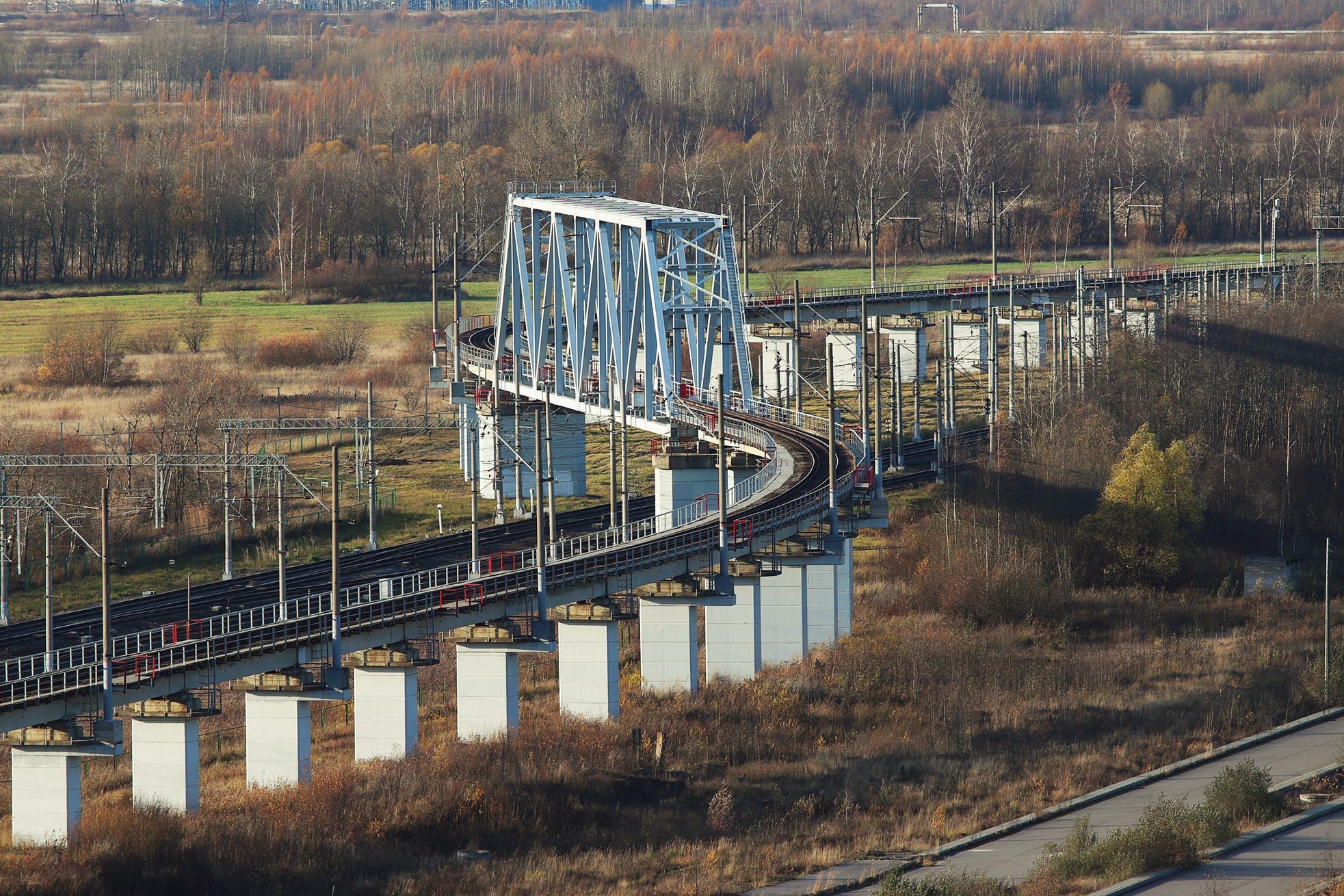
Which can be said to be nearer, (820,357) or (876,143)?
(820,357)

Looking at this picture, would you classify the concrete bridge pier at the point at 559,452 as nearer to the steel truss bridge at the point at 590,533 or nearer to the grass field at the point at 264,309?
the steel truss bridge at the point at 590,533

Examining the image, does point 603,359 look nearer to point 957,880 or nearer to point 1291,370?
point 1291,370

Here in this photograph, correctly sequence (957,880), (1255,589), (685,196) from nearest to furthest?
(957,880) < (1255,589) < (685,196)

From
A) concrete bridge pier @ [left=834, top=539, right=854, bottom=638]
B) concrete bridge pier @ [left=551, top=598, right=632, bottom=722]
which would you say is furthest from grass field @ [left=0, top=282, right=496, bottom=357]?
A: concrete bridge pier @ [left=551, top=598, right=632, bottom=722]

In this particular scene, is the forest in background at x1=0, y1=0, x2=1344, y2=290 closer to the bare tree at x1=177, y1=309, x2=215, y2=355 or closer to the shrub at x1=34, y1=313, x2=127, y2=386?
the bare tree at x1=177, y1=309, x2=215, y2=355

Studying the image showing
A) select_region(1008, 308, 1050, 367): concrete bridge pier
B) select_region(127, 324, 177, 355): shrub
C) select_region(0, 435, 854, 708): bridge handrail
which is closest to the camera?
select_region(0, 435, 854, 708): bridge handrail

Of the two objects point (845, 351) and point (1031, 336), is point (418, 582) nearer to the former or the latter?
point (845, 351)

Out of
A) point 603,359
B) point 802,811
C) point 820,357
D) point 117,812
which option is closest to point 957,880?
point 802,811
